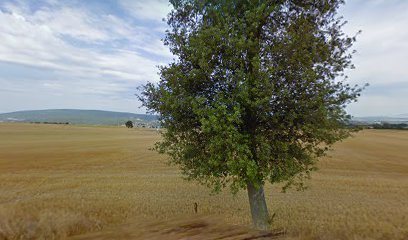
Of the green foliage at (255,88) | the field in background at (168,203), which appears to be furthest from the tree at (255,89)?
the field in background at (168,203)

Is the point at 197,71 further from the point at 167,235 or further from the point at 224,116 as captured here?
the point at 167,235

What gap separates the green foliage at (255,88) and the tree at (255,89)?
3 centimetres

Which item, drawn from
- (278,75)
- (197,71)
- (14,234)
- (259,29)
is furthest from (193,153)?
(14,234)

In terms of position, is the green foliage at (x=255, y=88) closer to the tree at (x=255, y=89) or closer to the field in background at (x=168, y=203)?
the tree at (x=255, y=89)

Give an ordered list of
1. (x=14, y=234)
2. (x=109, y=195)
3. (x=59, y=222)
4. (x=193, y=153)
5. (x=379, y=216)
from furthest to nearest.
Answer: (x=109, y=195) < (x=379, y=216) < (x=193, y=153) < (x=59, y=222) < (x=14, y=234)

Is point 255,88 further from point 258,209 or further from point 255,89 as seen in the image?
point 258,209

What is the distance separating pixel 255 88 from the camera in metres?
10.5

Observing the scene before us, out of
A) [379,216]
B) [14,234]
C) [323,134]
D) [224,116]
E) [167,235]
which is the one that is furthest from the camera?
[379,216]

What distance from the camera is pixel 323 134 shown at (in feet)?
38.5

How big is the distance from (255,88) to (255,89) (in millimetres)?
88

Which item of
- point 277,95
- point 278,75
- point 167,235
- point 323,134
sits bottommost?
point 167,235

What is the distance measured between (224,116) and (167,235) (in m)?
5.96

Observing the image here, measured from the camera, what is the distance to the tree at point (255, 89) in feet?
35.3

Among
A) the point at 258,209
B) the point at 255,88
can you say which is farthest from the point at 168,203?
the point at 255,88
